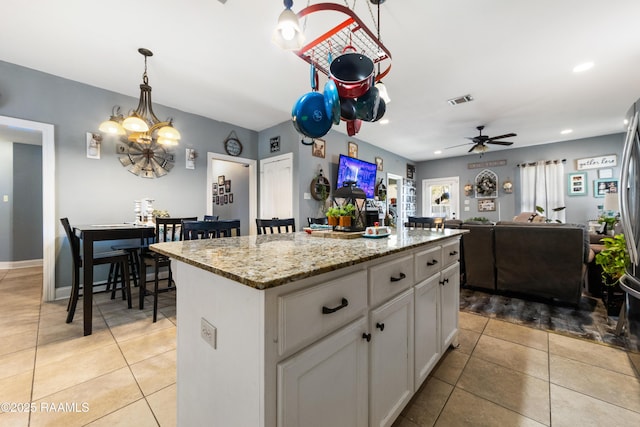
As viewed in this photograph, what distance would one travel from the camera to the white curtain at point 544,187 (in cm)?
579

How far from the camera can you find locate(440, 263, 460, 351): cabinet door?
1.67 meters

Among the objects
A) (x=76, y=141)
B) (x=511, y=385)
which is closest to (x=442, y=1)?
(x=511, y=385)

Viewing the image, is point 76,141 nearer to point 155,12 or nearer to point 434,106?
point 155,12

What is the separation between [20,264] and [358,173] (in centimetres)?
666

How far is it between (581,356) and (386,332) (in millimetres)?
1800

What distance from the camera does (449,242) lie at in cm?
178

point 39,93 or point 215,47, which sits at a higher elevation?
point 215,47

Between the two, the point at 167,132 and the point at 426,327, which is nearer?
the point at 426,327

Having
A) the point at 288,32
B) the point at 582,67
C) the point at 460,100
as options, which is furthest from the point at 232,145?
the point at 582,67

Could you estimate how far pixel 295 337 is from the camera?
2.36 feet

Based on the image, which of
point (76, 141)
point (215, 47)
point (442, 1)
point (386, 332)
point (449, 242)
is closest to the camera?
point (386, 332)

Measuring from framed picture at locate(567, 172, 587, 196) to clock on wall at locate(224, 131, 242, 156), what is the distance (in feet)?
23.4

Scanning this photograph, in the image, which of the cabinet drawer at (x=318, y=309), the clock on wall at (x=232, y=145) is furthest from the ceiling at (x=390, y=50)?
the cabinet drawer at (x=318, y=309)

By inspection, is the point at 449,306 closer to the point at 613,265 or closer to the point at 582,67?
the point at 613,265
